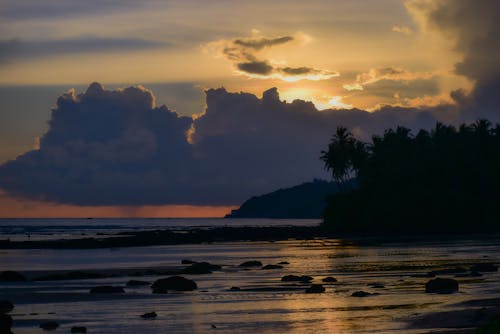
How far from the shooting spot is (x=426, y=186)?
14875 centimetres

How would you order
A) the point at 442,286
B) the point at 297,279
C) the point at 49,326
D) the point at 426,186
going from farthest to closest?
the point at 426,186 < the point at 297,279 < the point at 442,286 < the point at 49,326

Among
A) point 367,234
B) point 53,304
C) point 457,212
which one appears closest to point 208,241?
point 367,234

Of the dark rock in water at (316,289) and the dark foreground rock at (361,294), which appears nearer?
the dark foreground rock at (361,294)

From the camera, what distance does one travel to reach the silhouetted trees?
14438 cm

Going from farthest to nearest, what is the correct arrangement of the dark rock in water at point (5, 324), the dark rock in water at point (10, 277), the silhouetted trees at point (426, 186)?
1. the silhouetted trees at point (426, 186)
2. the dark rock in water at point (10, 277)
3. the dark rock in water at point (5, 324)

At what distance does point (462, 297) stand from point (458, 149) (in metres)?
109

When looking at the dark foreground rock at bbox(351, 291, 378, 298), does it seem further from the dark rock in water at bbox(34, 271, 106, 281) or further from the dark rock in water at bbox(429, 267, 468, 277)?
the dark rock in water at bbox(34, 271, 106, 281)

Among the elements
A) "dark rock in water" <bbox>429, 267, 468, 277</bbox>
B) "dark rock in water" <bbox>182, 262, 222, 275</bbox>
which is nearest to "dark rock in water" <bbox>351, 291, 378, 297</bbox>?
"dark rock in water" <bbox>429, 267, 468, 277</bbox>

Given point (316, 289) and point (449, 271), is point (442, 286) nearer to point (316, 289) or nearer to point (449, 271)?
point (316, 289)

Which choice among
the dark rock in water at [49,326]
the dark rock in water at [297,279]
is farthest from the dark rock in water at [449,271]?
the dark rock in water at [49,326]

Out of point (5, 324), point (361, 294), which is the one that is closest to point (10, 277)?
point (361, 294)

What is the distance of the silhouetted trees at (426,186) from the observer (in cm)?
14438

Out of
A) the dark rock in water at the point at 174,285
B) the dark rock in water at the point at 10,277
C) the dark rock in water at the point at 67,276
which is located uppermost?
the dark rock in water at the point at 10,277

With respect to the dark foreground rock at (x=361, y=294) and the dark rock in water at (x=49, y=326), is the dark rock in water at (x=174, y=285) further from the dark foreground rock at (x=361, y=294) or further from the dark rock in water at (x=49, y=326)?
the dark rock in water at (x=49, y=326)
